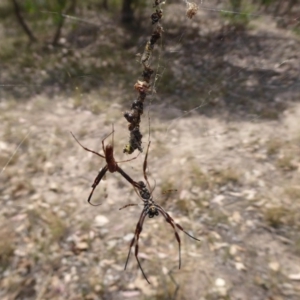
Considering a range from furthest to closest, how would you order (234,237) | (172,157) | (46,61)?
(46,61)
(172,157)
(234,237)

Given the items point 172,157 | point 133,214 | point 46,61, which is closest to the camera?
point 133,214

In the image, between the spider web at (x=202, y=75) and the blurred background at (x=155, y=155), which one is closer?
the blurred background at (x=155, y=155)

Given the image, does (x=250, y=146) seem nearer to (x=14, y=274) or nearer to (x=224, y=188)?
(x=224, y=188)

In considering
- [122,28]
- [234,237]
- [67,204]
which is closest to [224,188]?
[234,237]

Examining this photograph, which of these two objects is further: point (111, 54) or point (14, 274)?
point (111, 54)

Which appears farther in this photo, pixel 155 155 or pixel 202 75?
pixel 202 75

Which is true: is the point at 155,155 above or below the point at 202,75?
below

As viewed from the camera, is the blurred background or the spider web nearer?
the blurred background

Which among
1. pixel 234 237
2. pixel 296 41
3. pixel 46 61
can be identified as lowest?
pixel 234 237
